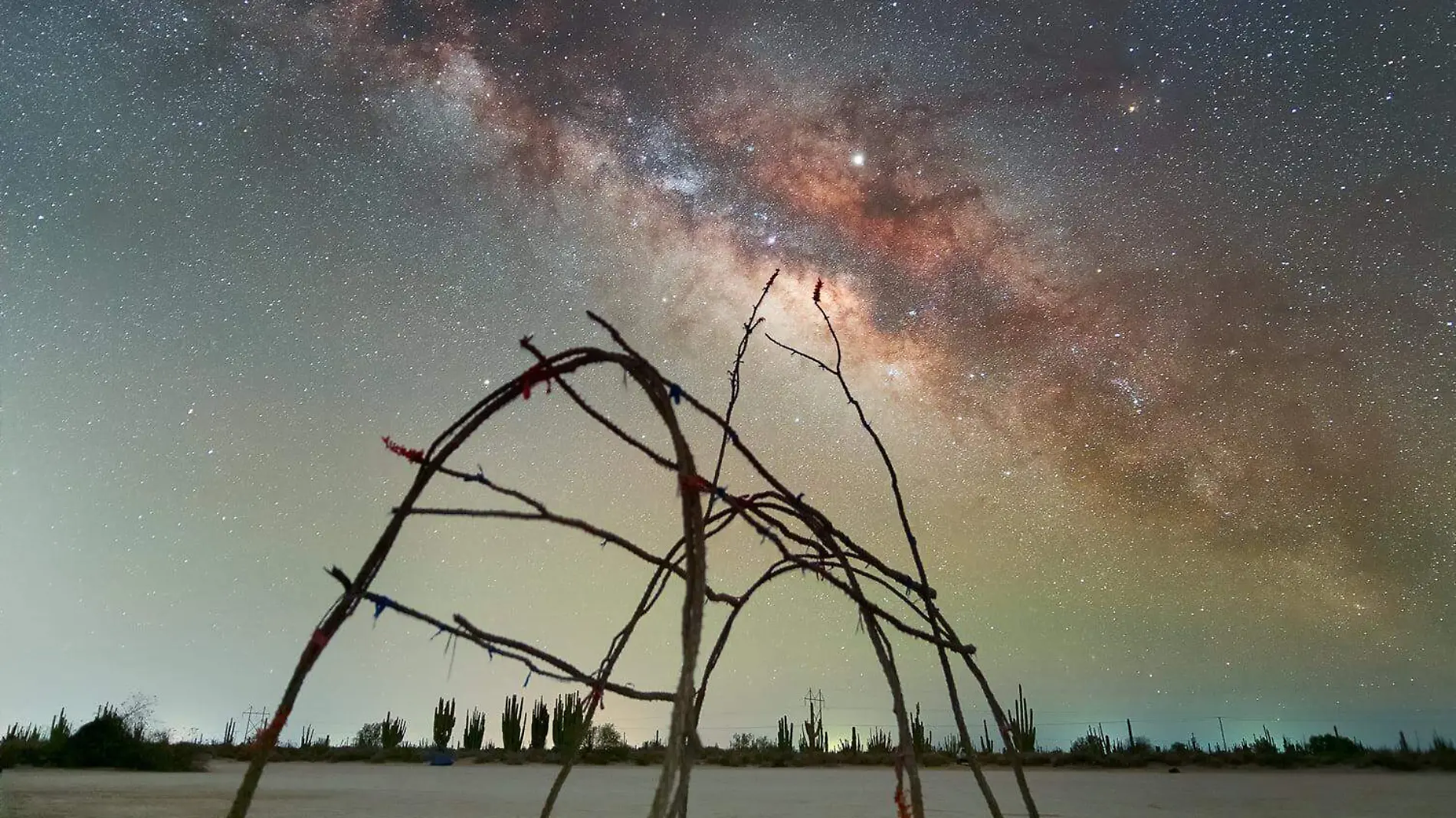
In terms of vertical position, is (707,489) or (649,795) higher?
(707,489)

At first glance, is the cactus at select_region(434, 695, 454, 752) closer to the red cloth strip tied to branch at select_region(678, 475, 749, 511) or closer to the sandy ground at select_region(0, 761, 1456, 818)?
the sandy ground at select_region(0, 761, 1456, 818)

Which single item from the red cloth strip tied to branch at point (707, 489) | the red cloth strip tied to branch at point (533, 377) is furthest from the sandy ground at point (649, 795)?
the red cloth strip tied to branch at point (533, 377)

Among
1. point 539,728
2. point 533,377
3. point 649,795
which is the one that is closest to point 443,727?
point 539,728

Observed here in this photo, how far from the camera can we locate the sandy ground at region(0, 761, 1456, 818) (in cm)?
586

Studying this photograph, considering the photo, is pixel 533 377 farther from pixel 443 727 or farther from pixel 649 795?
pixel 443 727

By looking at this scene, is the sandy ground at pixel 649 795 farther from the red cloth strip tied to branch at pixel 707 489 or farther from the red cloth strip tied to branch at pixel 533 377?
the red cloth strip tied to branch at pixel 533 377

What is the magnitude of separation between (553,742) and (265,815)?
15287 millimetres

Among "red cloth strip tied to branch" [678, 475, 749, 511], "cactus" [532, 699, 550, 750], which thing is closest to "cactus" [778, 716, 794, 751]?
"cactus" [532, 699, 550, 750]

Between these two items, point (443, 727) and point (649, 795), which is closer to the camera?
point (649, 795)

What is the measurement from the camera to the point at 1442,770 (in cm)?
1534

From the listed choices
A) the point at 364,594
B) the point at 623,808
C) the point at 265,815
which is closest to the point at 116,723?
the point at 265,815

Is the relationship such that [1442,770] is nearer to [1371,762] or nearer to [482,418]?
[1371,762]

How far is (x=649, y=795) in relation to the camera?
8.15 metres

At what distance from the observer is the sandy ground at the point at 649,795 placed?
5.86 m
